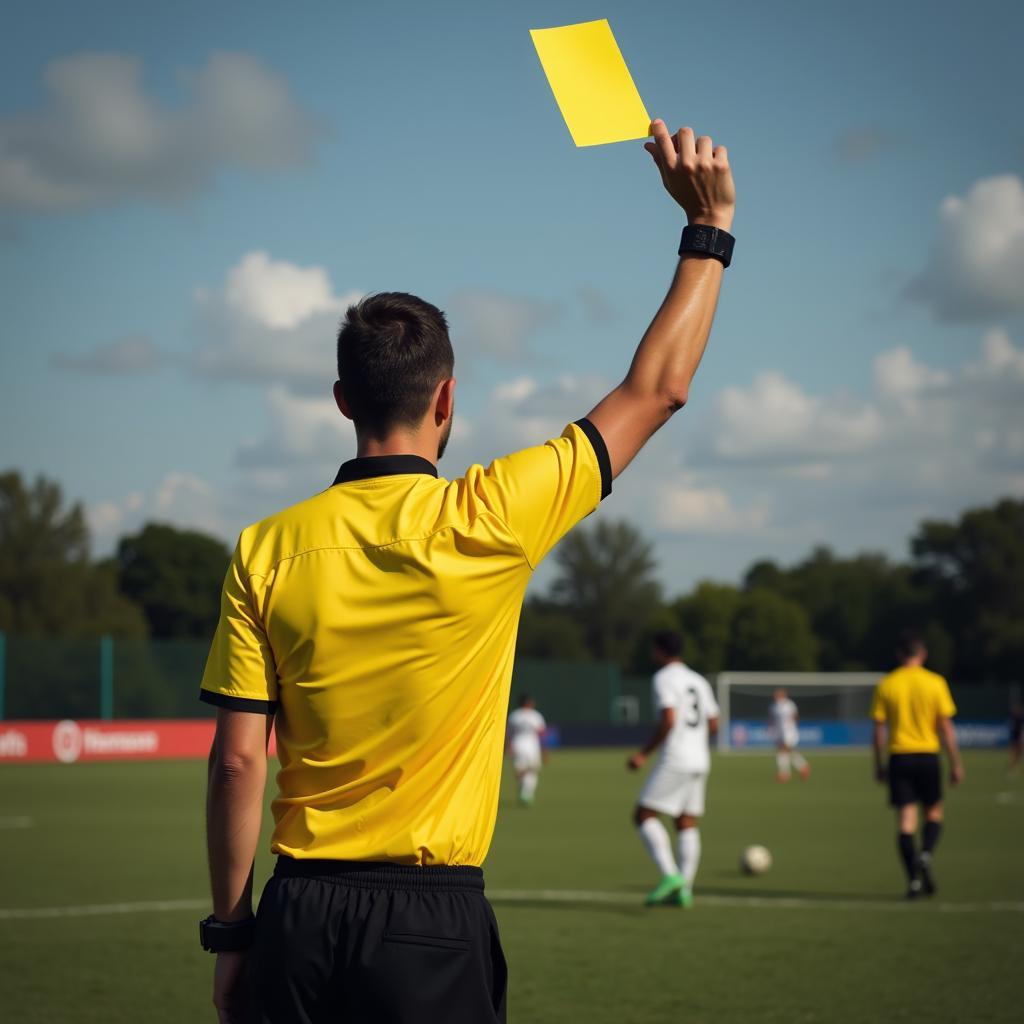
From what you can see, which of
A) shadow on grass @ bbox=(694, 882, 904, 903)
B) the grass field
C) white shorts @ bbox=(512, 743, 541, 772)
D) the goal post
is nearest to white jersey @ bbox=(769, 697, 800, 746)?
white shorts @ bbox=(512, 743, 541, 772)

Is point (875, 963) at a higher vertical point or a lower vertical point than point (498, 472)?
lower

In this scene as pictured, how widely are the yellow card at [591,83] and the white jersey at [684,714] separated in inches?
388

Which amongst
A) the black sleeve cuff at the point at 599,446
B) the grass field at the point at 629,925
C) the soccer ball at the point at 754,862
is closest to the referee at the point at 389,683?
the black sleeve cuff at the point at 599,446

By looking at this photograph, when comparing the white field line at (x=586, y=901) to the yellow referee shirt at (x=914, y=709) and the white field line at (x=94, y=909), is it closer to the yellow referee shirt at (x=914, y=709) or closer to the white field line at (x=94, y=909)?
the white field line at (x=94, y=909)

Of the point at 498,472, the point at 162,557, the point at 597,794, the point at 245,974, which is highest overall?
the point at 162,557

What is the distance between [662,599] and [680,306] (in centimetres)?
11902

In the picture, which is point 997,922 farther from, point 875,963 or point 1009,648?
point 1009,648

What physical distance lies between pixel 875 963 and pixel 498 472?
776cm

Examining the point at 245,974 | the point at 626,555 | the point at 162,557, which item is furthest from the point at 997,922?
the point at 626,555

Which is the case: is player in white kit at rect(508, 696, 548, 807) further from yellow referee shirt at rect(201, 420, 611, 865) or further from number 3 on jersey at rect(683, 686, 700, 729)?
yellow referee shirt at rect(201, 420, 611, 865)

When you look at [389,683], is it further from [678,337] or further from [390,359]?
[678,337]

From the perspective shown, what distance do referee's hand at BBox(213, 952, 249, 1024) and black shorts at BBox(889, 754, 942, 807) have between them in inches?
420

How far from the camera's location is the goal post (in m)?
56.1

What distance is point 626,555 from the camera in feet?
399
